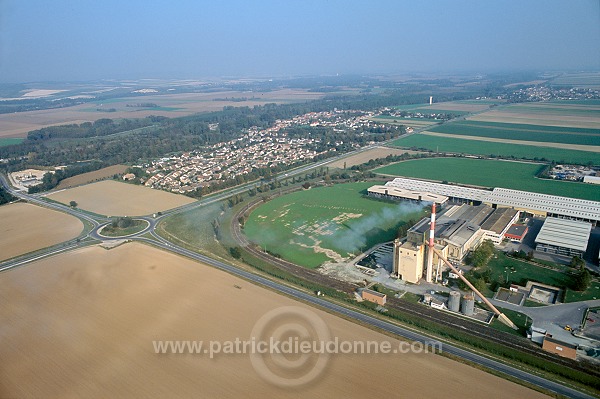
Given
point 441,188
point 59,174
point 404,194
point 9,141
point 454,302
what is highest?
point 9,141

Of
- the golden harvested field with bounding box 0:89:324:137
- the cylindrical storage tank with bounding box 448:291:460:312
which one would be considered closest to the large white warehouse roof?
the cylindrical storage tank with bounding box 448:291:460:312

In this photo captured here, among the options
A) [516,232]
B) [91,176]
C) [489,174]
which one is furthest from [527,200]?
[91,176]

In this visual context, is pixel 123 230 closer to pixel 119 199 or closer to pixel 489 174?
pixel 119 199

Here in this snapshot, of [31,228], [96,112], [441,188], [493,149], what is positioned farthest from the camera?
[96,112]

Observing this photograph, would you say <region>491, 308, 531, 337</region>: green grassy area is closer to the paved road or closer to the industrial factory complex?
the paved road

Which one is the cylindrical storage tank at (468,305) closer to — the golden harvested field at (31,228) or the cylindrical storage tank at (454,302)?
the cylindrical storage tank at (454,302)

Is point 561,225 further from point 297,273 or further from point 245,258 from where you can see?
point 245,258
